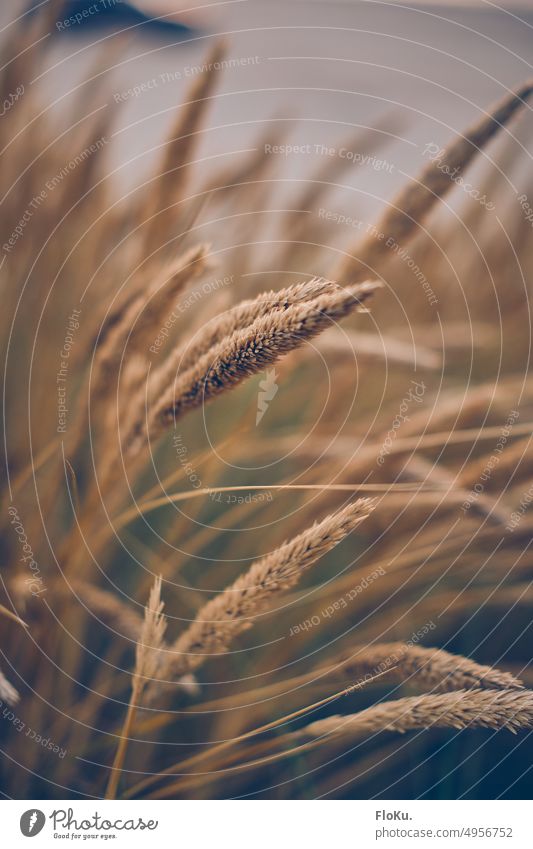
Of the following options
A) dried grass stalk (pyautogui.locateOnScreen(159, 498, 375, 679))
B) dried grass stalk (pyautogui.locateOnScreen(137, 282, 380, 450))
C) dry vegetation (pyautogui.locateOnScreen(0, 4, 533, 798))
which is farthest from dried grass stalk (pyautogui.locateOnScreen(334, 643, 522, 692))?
dried grass stalk (pyautogui.locateOnScreen(137, 282, 380, 450))

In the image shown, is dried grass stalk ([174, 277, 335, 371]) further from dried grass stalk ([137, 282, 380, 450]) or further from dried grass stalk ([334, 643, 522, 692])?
dried grass stalk ([334, 643, 522, 692])

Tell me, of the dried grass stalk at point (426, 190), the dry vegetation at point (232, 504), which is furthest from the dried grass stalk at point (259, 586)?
the dried grass stalk at point (426, 190)

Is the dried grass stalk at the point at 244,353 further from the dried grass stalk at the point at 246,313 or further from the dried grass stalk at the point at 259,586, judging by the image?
the dried grass stalk at the point at 259,586

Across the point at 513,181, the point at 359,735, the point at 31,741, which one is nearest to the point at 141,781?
the point at 31,741
